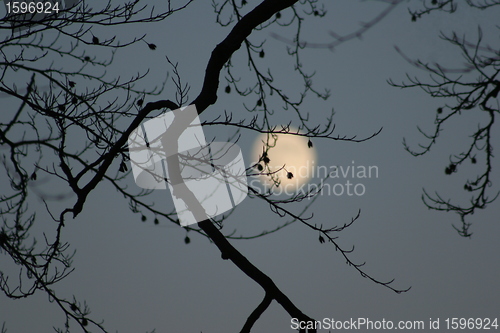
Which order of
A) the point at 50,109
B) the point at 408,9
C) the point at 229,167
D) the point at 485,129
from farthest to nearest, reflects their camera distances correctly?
the point at 408,9
the point at 485,129
the point at 229,167
the point at 50,109

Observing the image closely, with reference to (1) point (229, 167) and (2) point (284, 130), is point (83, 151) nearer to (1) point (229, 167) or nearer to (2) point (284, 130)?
(1) point (229, 167)

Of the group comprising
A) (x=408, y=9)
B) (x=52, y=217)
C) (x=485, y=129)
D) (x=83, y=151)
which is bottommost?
(x=52, y=217)

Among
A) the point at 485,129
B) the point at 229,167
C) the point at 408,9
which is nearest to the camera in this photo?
the point at 229,167

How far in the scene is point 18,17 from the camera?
13.8ft

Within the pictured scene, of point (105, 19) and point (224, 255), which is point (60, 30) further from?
point (224, 255)

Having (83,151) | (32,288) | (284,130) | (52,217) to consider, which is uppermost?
(284,130)

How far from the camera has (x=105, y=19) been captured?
13.6 feet

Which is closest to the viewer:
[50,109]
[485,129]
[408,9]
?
[50,109]

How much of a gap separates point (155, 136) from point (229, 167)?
63 centimetres

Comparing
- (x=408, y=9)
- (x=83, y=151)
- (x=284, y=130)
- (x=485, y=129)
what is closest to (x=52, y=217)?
(x=83, y=151)

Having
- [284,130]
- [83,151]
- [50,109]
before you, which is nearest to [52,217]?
[83,151]

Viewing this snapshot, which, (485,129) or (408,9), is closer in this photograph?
(485,129)

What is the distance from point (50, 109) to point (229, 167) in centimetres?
143

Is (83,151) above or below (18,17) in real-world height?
below
